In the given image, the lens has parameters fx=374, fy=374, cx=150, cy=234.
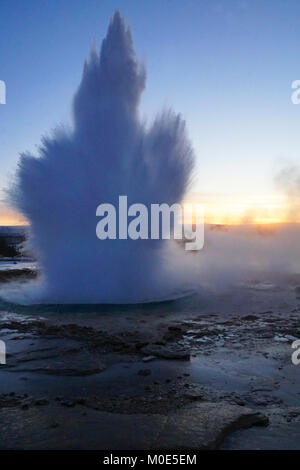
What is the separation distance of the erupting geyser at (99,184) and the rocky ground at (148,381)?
2674 mm

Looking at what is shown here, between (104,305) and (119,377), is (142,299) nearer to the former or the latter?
(104,305)

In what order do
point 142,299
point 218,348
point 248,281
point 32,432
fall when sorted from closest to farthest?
point 32,432
point 218,348
point 142,299
point 248,281

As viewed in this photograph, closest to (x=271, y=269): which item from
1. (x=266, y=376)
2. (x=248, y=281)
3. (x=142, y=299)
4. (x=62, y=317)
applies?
(x=248, y=281)

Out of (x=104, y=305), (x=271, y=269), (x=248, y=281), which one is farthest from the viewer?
(x=271, y=269)

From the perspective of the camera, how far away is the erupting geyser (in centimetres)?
1184

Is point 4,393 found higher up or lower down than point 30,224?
lower down

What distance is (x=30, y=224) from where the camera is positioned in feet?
40.4

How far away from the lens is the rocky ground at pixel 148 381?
342 centimetres

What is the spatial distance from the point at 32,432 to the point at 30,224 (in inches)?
378

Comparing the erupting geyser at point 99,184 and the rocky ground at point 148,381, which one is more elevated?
the erupting geyser at point 99,184

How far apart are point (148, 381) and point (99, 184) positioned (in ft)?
27.0

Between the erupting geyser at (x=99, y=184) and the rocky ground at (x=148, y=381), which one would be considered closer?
the rocky ground at (x=148, y=381)
